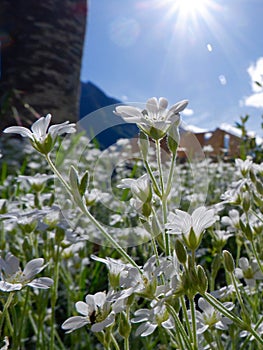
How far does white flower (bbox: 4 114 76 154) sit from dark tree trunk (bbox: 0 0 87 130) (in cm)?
248

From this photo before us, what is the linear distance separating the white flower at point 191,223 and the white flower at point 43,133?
6.1 inches

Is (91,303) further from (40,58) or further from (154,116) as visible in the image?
(40,58)

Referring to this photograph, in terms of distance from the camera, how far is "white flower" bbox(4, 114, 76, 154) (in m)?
0.47

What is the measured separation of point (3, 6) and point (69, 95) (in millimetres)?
798

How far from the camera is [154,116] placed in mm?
441

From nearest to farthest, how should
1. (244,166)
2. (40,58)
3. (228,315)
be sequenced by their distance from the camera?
1. (228,315)
2. (244,166)
3. (40,58)

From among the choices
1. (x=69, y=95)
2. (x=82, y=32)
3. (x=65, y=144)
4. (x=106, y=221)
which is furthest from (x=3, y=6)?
(x=106, y=221)

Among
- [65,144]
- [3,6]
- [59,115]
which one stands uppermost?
[3,6]

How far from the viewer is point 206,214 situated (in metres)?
0.38

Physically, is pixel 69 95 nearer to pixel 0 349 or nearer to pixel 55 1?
pixel 55 1

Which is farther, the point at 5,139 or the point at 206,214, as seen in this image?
the point at 5,139

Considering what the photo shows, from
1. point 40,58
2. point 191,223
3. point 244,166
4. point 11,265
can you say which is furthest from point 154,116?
point 40,58

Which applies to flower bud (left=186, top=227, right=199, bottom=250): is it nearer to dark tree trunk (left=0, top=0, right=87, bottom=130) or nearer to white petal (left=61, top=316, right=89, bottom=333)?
white petal (left=61, top=316, right=89, bottom=333)

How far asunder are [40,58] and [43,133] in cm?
265
